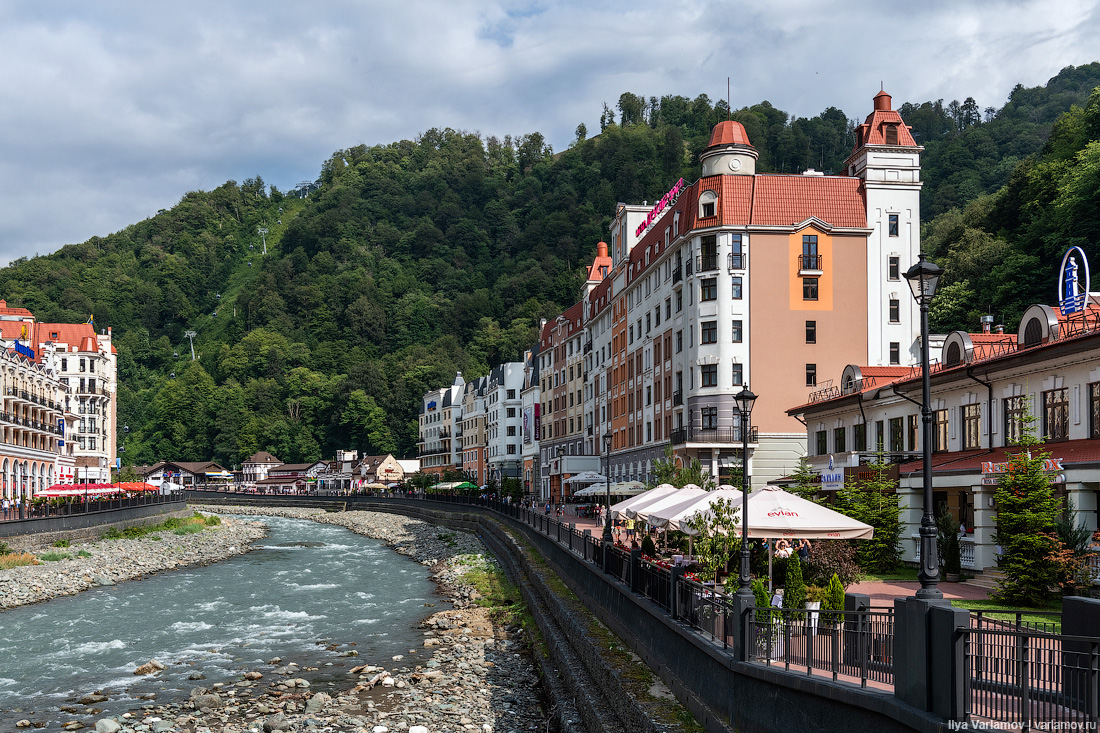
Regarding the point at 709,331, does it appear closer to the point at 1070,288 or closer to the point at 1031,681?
the point at 1070,288

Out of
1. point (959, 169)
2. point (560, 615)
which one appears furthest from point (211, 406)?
point (560, 615)

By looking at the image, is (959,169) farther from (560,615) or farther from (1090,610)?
(1090,610)

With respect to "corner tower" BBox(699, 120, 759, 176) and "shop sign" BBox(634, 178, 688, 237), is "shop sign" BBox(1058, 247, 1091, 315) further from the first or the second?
"shop sign" BBox(634, 178, 688, 237)

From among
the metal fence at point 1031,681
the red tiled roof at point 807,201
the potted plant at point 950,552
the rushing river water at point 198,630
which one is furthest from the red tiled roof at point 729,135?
the metal fence at point 1031,681

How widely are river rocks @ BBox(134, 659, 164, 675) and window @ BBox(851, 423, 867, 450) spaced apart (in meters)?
25.5

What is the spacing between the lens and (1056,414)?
24.5 metres

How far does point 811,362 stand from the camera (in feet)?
167

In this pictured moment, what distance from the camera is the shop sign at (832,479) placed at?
104 feet

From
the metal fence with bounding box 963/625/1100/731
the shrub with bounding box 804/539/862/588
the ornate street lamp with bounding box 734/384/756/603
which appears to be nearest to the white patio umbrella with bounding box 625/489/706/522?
the shrub with bounding box 804/539/862/588

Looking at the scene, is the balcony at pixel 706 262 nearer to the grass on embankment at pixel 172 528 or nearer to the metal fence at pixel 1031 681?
the grass on embankment at pixel 172 528

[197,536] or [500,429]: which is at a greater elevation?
[500,429]

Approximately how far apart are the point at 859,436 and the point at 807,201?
1904 cm

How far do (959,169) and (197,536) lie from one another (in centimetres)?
9480

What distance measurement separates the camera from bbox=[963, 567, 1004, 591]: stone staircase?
77.5 feet
